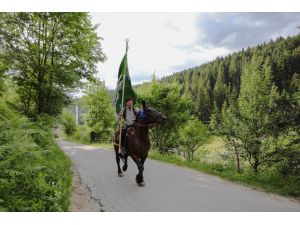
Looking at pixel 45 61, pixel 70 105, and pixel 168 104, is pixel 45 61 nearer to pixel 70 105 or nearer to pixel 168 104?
pixel 70 105

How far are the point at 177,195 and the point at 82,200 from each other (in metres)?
2.59

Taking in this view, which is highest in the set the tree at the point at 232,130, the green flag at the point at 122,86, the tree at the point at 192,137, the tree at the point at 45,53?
the tree at the point at 45,53

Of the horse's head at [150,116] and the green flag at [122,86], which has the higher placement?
the green flag at [122,86]

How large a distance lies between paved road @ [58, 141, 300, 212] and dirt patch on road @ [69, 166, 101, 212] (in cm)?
15

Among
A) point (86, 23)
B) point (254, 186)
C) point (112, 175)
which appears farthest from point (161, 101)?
point (254, 186)

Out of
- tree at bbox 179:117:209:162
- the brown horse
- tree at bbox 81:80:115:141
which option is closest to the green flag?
the brown horse

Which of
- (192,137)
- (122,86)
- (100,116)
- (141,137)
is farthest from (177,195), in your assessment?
(100,116)

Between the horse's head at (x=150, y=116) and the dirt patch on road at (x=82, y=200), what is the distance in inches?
112

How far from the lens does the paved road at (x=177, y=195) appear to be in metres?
5.45

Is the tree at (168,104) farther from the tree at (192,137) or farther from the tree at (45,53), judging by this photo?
the tree at (192,137)

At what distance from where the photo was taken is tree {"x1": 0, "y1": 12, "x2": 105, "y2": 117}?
13023mm

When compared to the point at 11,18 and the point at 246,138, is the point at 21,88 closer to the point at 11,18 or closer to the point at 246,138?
the point at 11,18

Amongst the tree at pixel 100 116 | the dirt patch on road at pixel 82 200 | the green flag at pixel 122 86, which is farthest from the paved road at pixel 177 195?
the tree at pixel 100 116

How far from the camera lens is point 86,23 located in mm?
14477
